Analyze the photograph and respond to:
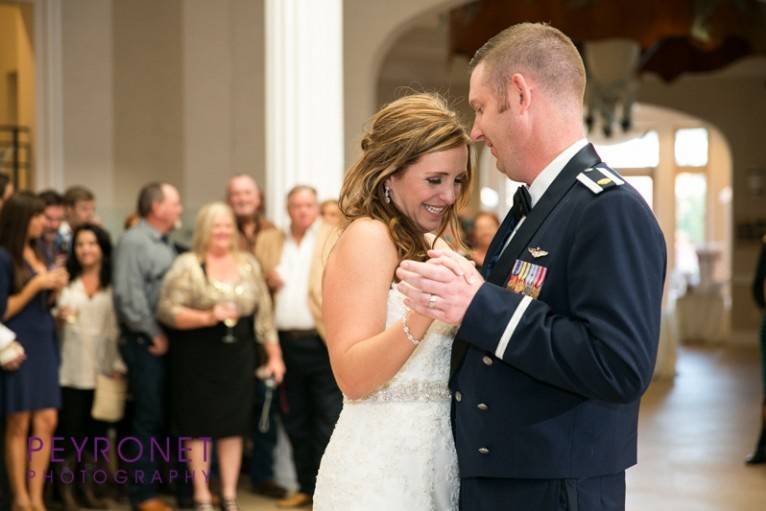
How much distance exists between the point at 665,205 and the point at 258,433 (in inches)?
680

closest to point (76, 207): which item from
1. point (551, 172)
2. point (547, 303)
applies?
point (551, 172)

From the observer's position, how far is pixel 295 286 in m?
5.75

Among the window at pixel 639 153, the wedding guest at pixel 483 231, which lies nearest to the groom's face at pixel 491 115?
the wedding guest at pixel 483 231

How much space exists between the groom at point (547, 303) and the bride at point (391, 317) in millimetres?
245

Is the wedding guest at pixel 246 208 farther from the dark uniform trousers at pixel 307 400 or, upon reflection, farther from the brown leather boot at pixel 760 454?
the brown leather boot at pixel 760 454

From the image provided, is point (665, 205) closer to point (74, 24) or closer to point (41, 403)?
point (74, 24)

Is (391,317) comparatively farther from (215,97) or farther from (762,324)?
(215,97)

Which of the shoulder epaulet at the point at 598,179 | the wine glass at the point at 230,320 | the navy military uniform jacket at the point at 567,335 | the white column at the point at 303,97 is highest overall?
the white column at the point at 303,97

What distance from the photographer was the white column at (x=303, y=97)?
6.19 metres

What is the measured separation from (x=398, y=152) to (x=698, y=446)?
596 centimetres

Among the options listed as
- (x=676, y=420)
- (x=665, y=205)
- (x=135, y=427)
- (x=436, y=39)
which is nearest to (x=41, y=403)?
(x=135, y=427)

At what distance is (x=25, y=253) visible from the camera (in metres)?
5.34

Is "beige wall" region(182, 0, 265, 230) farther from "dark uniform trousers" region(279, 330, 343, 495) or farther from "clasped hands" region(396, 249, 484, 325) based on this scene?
"clasped hands" region(396, 249, 484, 325)

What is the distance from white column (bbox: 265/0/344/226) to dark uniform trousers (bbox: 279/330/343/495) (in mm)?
850
